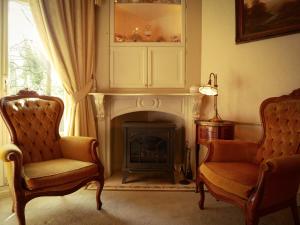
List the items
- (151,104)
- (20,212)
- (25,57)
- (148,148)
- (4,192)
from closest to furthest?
(20,212) < (4,192) < (25,57) < (148,148) < (151,104)

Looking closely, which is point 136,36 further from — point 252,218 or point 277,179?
point 252,218

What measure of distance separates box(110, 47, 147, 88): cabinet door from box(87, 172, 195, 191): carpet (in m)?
1.22

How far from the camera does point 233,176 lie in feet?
5.55

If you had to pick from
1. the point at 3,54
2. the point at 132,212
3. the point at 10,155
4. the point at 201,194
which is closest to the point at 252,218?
the point at 201,194

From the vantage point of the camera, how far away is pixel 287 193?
65.2 inches

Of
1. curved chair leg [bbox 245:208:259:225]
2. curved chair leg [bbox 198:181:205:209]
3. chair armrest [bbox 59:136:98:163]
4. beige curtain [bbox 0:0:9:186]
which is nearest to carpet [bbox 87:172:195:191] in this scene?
curved chair leg [bbox 198:181:205:209]

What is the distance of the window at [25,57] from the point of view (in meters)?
2.62

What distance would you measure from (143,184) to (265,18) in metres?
2.34

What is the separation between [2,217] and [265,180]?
2096mm

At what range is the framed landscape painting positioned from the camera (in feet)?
7.44

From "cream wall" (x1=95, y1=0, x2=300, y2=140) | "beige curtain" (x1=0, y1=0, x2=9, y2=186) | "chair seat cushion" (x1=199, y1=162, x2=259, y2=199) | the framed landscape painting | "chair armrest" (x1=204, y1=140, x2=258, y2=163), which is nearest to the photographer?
"chair seat cushion" (x1=199, y1=162, x2=259, y2=199)

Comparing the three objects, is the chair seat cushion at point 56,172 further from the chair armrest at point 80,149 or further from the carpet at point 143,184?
the carpet at point 143,184

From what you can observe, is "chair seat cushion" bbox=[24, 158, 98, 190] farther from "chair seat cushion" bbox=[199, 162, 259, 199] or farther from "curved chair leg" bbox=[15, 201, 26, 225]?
"chair seat cushion" bbox=[199, 162, 259, 199]

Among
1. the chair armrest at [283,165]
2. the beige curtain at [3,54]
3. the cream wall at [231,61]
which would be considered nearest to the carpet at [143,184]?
the cream wall at [231,61]
